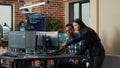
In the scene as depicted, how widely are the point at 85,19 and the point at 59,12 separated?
1256mm

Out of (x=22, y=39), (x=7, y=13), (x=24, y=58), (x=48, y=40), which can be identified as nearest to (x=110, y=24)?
(x=48, y=40)

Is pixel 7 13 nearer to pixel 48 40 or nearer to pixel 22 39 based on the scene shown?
pixel 22 39

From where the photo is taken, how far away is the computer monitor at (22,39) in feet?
19.4

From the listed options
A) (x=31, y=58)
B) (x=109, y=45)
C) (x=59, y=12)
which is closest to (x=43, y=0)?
(x=59, y=12)

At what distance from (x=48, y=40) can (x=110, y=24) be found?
4.05 ft

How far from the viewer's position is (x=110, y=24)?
5824mm

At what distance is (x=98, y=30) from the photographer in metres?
6.10

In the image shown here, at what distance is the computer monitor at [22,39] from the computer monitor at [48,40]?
124mm

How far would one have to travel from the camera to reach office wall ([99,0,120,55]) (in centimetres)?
567

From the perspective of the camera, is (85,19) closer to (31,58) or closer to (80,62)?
(80,62)

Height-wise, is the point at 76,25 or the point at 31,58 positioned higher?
the point at 76,25

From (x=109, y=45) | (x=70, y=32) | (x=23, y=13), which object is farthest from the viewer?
(x=23, y=13)

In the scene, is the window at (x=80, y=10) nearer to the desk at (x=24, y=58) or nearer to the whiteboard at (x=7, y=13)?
the whiteboard at (x=7, y=13)

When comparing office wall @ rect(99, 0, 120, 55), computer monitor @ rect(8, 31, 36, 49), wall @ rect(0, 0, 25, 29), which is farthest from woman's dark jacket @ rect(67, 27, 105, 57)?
wall @ rect(0, 0, 25, 29)
